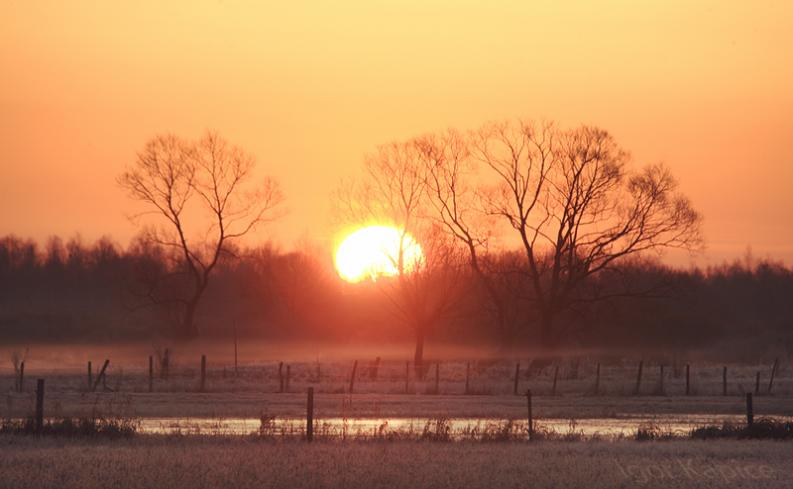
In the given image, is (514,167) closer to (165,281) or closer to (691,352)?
(691,352)

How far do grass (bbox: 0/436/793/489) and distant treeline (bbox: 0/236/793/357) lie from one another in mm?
44169

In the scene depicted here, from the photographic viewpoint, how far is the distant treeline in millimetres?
79500

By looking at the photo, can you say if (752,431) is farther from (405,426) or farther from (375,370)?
(375,370)

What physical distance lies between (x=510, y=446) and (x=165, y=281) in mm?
57088

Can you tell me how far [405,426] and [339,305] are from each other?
81.6 meters

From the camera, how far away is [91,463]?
25.0 metres

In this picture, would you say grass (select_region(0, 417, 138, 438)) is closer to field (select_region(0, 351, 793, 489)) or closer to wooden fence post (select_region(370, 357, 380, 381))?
field (select_region(0, 351, 793, 489))

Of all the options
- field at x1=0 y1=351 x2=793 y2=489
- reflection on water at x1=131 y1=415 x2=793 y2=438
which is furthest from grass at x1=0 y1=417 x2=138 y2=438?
reflection on water at x1=131 y1=415 x2=793 y2=438

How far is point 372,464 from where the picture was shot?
25.4 meters

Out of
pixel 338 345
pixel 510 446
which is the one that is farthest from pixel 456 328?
pixel 510 446

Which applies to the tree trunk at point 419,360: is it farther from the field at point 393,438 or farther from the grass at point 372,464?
the grass at point 372,464

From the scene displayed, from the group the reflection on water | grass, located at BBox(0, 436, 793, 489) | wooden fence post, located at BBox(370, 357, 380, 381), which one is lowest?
grass, located at BBox(0, 436, 793, 489)

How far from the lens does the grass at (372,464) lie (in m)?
23.6

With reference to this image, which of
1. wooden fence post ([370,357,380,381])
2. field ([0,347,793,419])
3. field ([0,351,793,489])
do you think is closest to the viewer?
field ([0,351,793,489])
